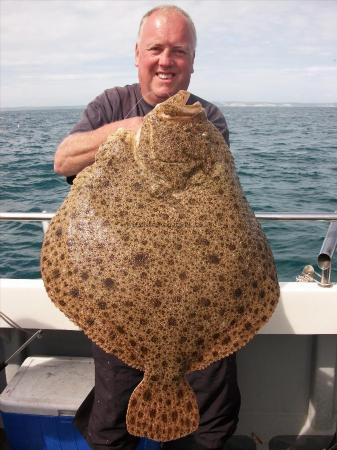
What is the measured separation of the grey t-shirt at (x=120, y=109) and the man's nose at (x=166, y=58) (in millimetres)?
285

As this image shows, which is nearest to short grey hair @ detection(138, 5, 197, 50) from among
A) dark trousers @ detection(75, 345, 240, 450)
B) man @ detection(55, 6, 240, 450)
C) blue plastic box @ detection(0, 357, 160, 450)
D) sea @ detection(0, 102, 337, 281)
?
man @ detection(55, 6, 240, 450)

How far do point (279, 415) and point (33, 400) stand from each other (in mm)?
1934

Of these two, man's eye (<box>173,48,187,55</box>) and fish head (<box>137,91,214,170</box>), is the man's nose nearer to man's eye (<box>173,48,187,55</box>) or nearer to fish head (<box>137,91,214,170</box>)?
man's eye (<box>173,48,187,55</box>)

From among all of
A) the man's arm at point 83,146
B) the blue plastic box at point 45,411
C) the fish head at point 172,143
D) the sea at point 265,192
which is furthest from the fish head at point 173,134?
the sea at point 265,192

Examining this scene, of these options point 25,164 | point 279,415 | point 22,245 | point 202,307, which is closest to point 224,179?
point 202,307

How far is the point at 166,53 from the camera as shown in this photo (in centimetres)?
265

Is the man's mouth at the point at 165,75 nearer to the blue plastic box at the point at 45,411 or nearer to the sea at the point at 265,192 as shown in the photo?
the blue plastic box at the point at 45,411

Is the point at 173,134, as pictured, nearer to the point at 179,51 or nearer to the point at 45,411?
the point at 179,51

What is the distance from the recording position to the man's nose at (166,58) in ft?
8.70

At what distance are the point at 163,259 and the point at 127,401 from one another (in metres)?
1.31

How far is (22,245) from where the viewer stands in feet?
31.7

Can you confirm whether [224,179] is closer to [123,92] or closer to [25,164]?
[123,92]

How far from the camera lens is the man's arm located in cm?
216

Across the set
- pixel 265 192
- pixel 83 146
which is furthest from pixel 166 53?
pixel 265 192
